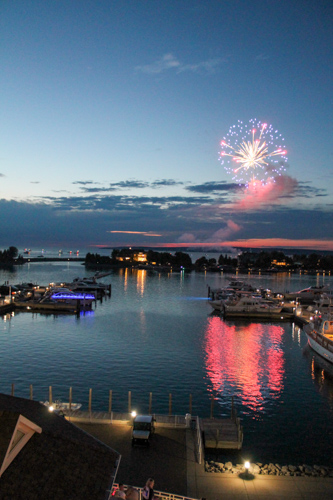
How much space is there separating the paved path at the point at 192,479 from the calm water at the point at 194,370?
4.55 metres

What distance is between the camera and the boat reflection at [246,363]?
2720 centimetres

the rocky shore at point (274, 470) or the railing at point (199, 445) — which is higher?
the railing at point (199, 445)

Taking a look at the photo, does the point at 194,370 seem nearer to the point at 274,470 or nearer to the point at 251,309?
the point at 274,470

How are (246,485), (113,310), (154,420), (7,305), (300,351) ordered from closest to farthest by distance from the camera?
(246,485)
(154,420)
(300,351)
(7,305)
(113,310)

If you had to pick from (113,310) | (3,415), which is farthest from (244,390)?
(113,310)

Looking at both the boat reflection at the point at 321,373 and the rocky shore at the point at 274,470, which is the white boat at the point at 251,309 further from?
the rocky shore at the point at 274,470

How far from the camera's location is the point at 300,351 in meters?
40.4

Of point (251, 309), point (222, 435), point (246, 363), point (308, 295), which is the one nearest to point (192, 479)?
point (222, 435)

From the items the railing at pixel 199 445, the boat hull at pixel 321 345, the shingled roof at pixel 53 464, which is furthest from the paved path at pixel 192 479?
the boat hull at pixel 321 345

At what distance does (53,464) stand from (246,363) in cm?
2836

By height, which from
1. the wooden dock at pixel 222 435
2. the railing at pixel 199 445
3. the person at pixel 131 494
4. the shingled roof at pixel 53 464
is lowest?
the wooden dock at pixel 222 435

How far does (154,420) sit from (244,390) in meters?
11.5

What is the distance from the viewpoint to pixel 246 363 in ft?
115

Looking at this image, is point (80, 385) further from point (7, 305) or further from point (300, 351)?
point (7, 305)
